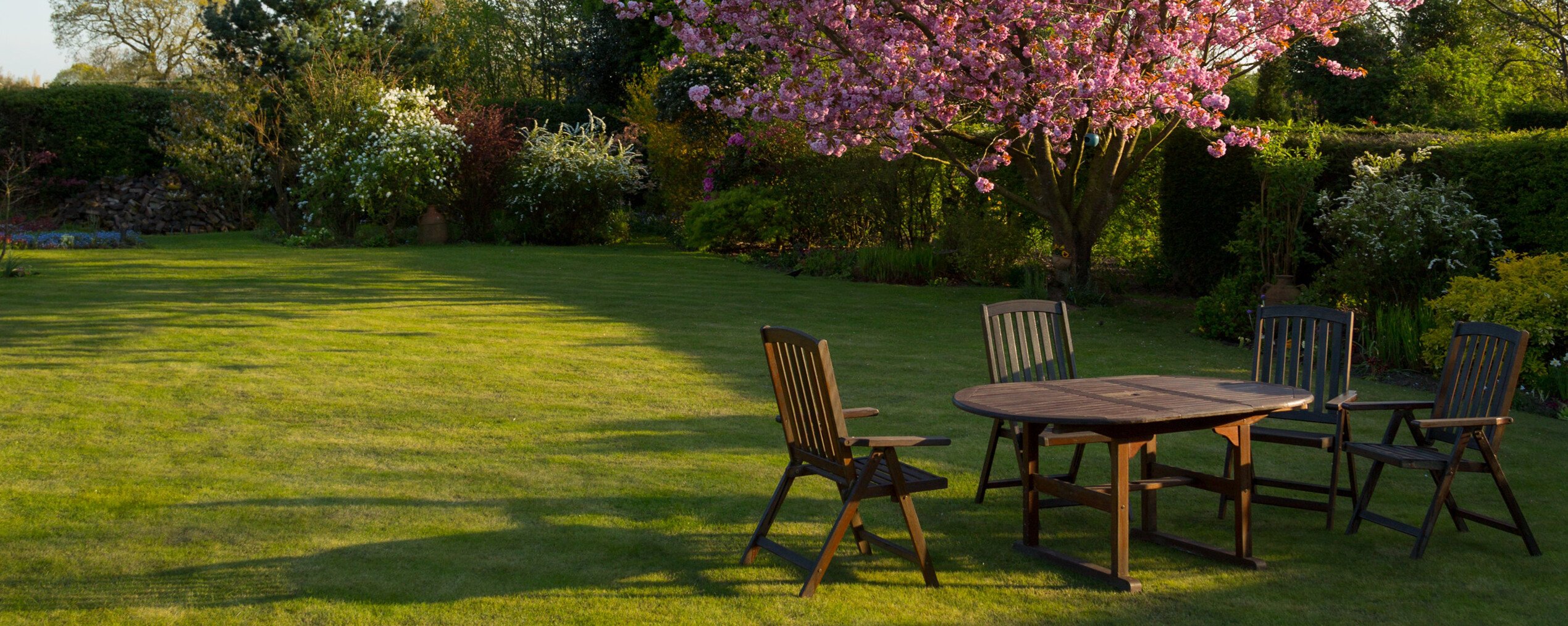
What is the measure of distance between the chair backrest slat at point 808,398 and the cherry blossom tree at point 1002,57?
23.5 ft

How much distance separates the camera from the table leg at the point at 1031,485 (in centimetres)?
488

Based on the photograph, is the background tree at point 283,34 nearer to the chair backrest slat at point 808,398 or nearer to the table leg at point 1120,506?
the chair backrest slat at point 808,398

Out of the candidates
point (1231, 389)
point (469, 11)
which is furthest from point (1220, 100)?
point (469, 11)

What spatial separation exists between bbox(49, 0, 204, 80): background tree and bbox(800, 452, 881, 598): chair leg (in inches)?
1786

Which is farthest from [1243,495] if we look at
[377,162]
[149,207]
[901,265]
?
[149,207]

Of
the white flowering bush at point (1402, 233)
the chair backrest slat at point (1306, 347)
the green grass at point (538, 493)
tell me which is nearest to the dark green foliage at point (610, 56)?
the green grass at point (538, 493)

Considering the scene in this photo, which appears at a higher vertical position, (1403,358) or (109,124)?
(109,124)

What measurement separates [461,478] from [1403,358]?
26.5ft

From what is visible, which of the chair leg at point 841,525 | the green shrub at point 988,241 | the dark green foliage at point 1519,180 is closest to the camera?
the chair leg at point 841,525

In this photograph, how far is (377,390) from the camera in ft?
25.7

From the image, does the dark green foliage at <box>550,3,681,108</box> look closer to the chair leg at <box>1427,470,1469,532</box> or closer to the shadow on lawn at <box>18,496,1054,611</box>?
the shadow on lawn at <box>18,496,1054,611</box>

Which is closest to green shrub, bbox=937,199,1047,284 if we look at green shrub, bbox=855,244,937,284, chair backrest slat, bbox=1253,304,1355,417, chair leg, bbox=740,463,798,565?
green shrub, bbox=855,244,937,284

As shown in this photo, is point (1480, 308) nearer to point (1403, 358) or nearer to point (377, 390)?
point (1403, 358)

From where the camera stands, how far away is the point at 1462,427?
484 centimetres
